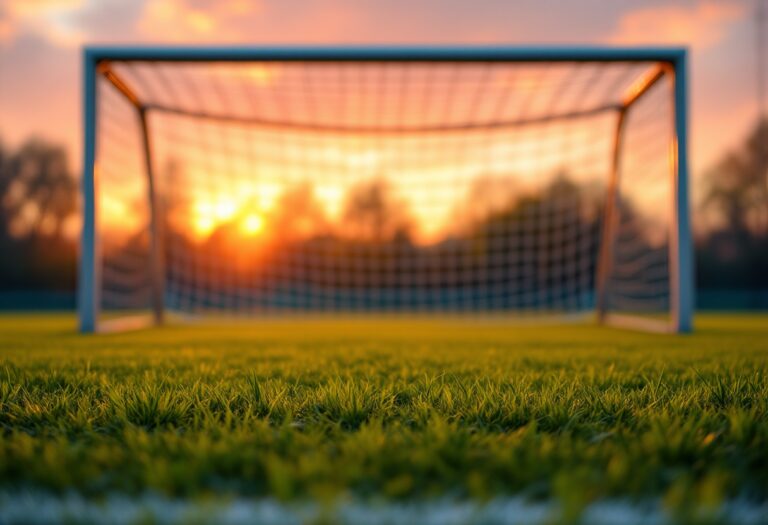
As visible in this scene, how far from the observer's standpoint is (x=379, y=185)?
12.1 metres

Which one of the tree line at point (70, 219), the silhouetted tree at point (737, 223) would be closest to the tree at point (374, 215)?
the tree line at point (70, 219)

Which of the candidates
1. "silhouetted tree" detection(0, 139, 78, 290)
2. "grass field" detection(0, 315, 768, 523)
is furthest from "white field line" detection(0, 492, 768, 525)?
"silhouetted tree" detection(0, 139, 78, 290)

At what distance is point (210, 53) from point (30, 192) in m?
Answer: 20.8

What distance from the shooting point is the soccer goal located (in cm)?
617

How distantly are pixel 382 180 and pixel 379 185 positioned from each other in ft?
1.19

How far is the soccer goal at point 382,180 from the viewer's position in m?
6.17

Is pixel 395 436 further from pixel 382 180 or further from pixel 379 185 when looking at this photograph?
pixel 379 185

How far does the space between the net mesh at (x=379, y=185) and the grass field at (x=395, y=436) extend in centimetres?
462

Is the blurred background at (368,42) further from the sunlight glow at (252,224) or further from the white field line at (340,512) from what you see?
the white field line at (340,512)

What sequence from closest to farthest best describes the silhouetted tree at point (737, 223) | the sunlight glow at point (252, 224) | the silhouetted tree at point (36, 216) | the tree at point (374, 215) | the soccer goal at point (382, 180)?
1. the soccer goal at point (382, 180)
2. the sunlight glow at point (252, 224)
3. the tree at point (374, 215)
4. the silhouetted tree at point (36, 216)
5. the silhouetted tree at point (737, 223)

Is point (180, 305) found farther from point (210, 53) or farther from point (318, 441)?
point (318, 441)

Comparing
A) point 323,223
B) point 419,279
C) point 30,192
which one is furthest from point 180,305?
point 30,192

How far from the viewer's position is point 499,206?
1226 centimetres

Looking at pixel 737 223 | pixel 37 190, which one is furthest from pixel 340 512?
pixel 737 223
